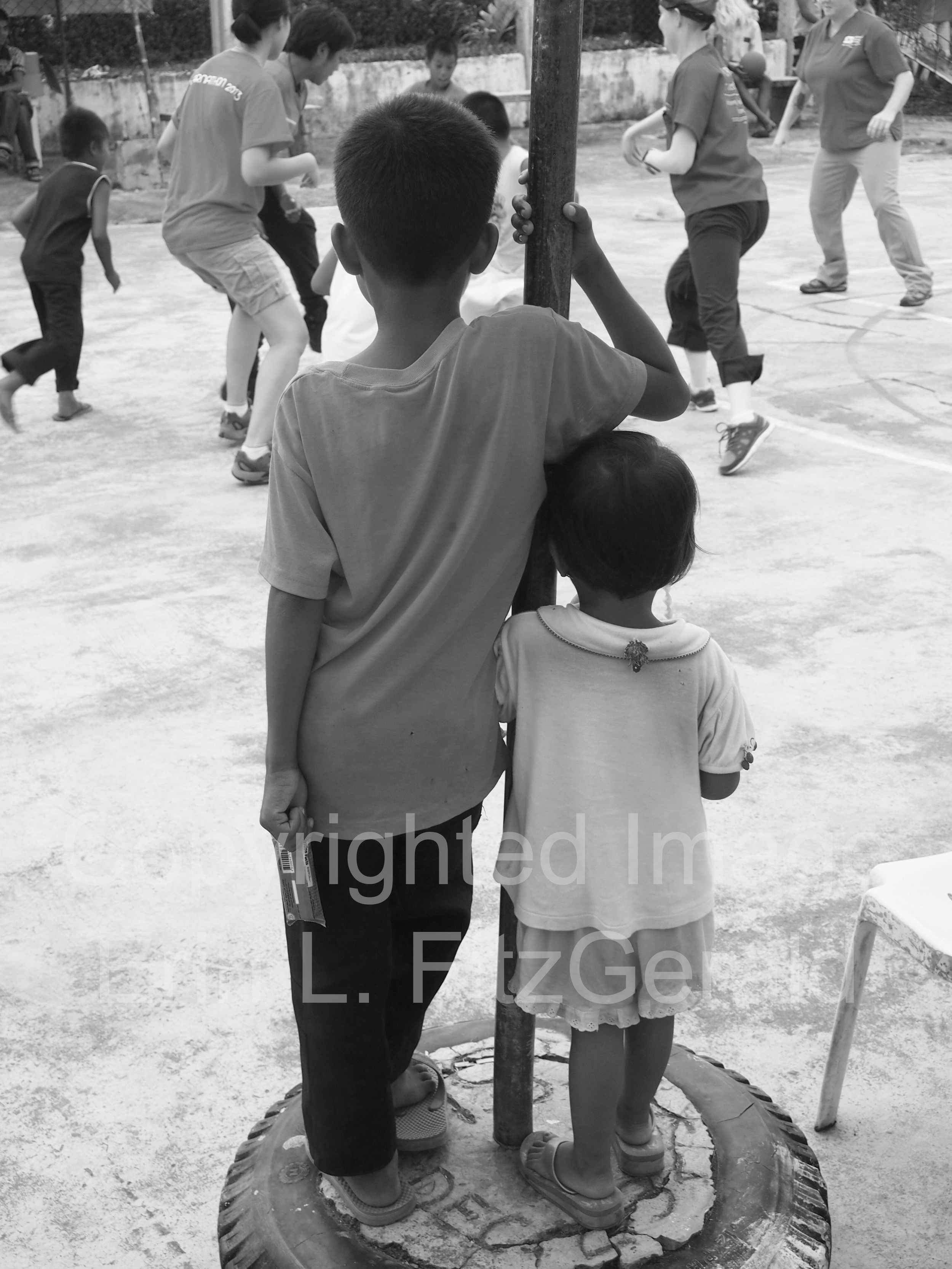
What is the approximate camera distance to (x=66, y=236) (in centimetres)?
616

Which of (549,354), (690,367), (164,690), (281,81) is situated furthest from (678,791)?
(281,81)

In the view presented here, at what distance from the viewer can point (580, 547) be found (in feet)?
5.50

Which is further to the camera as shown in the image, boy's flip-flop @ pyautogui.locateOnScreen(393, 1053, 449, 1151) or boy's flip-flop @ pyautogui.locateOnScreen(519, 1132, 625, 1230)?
boy's flip-flop @ pyautogui.locateOnScreen(393, 1053, 449, 1151)

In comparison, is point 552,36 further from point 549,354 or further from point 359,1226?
point 359,1226

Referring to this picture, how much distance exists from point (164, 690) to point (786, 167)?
11.8 m

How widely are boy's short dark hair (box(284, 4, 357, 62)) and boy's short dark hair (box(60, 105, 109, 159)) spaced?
1.05 m

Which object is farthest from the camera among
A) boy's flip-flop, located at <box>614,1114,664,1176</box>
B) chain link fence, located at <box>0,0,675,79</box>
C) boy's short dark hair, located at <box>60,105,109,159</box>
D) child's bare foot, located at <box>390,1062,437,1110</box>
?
chain link fence, located at <box>0,0,675,79</box>

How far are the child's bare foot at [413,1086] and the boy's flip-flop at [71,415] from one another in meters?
4.95

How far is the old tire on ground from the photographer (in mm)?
1752

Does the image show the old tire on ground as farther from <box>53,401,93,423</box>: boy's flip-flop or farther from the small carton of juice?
<box>53,401,93,423</box>: boy's flip-flop

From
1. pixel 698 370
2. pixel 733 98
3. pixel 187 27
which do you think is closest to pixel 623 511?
pixel 733 98

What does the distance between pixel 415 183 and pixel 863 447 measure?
176 inches

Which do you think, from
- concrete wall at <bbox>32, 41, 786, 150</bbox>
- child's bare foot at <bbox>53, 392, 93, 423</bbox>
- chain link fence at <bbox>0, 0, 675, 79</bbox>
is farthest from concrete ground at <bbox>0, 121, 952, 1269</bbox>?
chain link fence at <bbox>0, 0, 675, 79</bbox>

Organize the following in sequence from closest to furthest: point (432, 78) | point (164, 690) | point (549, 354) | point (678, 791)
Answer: point (549, 354) < point (678, 791) < point (164, 690) < point (432, 78)
